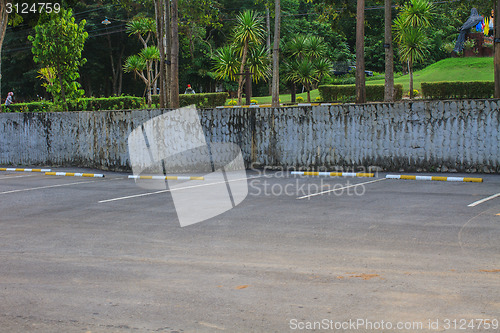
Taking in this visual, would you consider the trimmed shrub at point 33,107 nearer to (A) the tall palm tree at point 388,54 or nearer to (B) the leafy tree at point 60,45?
(B) the leafy tree at point 60,45

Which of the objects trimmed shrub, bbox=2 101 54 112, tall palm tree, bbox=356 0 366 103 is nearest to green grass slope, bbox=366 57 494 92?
tall palm tree, bbox=356 0 366 103

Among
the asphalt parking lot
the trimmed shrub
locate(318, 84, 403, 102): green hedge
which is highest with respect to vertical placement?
locate(318, 84, 403, 102): green hedge

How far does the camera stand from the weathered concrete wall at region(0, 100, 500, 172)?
51.9 ft

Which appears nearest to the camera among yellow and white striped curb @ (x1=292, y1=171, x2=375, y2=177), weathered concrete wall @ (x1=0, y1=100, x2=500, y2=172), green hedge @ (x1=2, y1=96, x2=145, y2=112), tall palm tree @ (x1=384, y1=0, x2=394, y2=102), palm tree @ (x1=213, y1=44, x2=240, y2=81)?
weathered concrete wall @ (x1=0, y1=100, x2=500, y2=172)

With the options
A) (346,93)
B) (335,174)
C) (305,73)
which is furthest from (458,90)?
(335,174)

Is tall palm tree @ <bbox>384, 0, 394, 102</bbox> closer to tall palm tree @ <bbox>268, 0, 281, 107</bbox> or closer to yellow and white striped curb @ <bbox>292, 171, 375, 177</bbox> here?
tall palm tree @ <bbox>268, 0, 281, 107</bbox>

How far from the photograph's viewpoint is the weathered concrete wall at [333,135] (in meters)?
15.8

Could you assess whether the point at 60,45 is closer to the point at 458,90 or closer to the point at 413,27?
the point at 413,27

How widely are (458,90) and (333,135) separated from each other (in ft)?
62.9

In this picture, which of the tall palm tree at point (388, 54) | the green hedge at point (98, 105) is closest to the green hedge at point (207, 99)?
the green hedge at point (98, 105)

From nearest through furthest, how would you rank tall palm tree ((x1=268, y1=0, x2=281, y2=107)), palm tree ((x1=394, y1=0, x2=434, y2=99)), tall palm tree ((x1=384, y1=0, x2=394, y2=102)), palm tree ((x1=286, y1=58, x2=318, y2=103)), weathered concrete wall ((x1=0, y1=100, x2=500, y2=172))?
weathered concrete wall ((x1=0, y1=100, x2=500, y2=172))
tall palm tree ((x1=384, y1=0, x2=394, y2=102))
tall palm tree ((x1=268, y1=0, x2=281, y2=107))
palm tree ((x1=394, y1=0, x2=434, y2=99))
palm tree ((x1=286, y1=58, x2=318, y2=103))

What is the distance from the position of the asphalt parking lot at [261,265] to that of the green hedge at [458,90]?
22.2m

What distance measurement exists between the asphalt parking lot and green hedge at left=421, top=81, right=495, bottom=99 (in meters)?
22.2

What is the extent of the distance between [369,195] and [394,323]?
7711 millimetres
